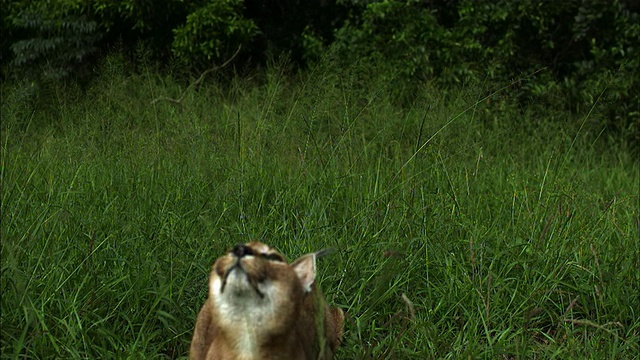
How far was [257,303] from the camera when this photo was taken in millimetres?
1871

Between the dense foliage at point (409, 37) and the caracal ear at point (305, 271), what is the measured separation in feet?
19.8

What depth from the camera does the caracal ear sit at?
196cm

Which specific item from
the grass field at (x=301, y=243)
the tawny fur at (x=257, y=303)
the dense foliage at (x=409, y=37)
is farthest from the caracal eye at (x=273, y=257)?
the dense foliage at (x=409, y=37)

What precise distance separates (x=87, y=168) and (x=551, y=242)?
7.36 feet

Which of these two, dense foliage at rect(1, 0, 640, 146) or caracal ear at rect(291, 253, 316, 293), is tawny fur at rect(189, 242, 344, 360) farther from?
dense foliage at rect(1, 0, 640, 146)

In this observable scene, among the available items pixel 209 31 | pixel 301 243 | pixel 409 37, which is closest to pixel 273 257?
pixel 301 243

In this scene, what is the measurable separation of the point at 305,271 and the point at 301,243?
4.84 feet

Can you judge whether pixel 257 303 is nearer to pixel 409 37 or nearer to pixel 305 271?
pixel 305 271

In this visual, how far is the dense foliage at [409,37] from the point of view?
8.29 metres

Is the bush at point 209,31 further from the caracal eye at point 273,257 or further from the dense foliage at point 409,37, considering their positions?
the caracal eye at point 273,257

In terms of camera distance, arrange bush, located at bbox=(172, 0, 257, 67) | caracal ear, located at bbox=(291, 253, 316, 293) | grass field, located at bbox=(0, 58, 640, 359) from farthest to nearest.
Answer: bush, located at bbox=(172, 0, 257, 67)
grass field, located at bbox=(0, 58, 640, 359)
caracal ear, located at bbox=(291, 253, 316, 293)

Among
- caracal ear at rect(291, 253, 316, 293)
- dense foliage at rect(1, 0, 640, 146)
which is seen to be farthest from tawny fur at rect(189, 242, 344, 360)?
dense foliage at rect(1, 0, 640, 146)

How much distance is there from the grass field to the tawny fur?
67 cm

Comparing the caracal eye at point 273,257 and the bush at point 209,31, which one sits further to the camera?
the bush at point 209,31
